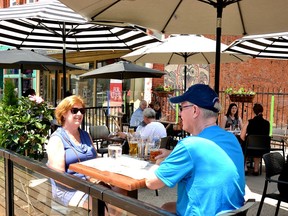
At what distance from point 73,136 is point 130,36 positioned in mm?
3995

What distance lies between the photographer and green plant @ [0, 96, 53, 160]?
407 centimetres

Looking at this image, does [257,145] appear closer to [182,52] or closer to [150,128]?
[150,128]

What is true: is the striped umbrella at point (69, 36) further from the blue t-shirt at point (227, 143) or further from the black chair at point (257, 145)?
the blue t-shirt at point (227, 143)

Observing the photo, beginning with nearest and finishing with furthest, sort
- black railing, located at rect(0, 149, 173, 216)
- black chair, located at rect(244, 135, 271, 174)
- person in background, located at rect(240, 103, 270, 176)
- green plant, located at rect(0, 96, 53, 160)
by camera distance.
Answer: black railing, located at rect(0, 149, 173, 216) → green plant, located at rect(0, 96, 53, 160) → black chair, located at rect(244, 135, 271, 174) → person in background, located at rect(240, 103, 270, 176)

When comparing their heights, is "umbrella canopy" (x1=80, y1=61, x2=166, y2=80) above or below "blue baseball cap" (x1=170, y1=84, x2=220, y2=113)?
above

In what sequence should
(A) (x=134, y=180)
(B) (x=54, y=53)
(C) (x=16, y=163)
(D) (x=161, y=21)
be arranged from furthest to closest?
(B) (x=54, y=53) → (D) (x=161, y=21) → (C) (x=16, y=163) → (A) (x=134, y=180)

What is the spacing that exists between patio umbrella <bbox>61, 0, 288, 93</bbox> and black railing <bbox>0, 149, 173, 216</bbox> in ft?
6.10

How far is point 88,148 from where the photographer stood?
3.50 m

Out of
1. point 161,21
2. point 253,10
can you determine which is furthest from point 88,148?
point 253,10

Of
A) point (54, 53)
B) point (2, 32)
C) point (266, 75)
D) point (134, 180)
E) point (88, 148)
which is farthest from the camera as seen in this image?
point (54, 53)

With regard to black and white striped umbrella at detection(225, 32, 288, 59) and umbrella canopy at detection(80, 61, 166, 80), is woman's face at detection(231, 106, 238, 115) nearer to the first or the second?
black and white striped umbrella at detection(225, 32, 288, 59)

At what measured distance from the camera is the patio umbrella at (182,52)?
6.68m

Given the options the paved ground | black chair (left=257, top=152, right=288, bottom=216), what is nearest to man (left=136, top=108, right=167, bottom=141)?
the paved ground

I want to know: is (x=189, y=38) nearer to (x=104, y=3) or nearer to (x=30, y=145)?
(x=104, y=3)
